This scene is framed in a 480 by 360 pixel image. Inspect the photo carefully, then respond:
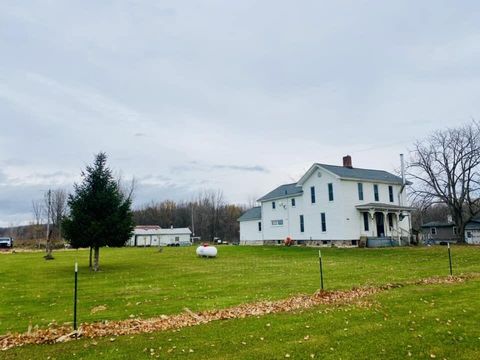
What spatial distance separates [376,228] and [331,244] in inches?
187

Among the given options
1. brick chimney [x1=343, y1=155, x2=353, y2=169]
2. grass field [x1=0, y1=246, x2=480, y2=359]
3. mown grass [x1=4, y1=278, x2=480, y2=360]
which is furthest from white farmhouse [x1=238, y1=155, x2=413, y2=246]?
mown grass [x1=4, y1=278, x2=480, y2=360]

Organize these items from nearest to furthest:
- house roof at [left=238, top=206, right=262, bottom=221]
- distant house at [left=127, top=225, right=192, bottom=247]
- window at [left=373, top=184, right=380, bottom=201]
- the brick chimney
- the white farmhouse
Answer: the white farmhouse → window at [left=373, top=184, right=380, bottom=201] → the brick chimney → house roof at [left=238, top=206, right=262, bottom=221] → distant house at [left=127, top=225, right=192, bottom=247]

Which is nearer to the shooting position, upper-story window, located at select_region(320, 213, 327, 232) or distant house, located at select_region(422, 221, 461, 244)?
upper-story window, located at select_region(320, 213, 327, 232)

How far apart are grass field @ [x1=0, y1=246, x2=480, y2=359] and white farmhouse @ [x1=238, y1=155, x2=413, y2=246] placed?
1675cm

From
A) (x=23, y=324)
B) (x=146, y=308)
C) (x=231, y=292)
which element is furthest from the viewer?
(x=231, y=292)

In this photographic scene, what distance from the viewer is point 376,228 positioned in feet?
129

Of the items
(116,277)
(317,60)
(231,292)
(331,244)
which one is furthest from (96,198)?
(331,244)

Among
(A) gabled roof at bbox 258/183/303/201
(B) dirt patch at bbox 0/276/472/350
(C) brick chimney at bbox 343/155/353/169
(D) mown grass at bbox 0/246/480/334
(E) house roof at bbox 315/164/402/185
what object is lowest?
(D) mown grass at bbox 0/246/480/334

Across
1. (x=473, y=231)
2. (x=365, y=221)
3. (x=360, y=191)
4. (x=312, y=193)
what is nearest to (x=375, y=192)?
(x=360, y=191)

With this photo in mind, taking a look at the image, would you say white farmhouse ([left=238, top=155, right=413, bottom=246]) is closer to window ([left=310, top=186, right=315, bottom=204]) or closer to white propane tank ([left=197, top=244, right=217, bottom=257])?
window ([left=310, top=186, right=315, bottom=204])

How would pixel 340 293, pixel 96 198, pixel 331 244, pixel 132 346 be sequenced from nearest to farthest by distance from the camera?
1. pixel 132 346
2. pixel 340 293
3. pixel 96 198
4. pixel 331 244

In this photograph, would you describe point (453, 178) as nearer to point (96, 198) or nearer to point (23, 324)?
point (96, 198)

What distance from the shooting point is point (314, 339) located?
25.3 ft

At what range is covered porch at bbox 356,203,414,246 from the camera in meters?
37.8
